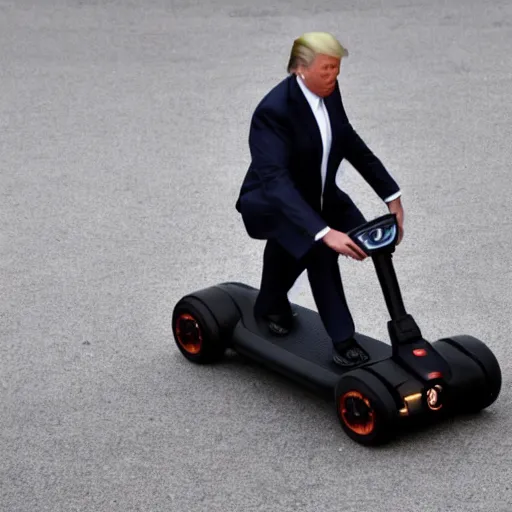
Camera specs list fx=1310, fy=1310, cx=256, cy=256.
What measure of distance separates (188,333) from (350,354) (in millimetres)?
924

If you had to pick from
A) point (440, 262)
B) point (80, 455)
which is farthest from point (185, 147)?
point (80, 455)

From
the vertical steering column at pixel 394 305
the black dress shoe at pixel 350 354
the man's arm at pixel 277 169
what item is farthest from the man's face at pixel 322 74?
the black dress shoe at pixel 350 354

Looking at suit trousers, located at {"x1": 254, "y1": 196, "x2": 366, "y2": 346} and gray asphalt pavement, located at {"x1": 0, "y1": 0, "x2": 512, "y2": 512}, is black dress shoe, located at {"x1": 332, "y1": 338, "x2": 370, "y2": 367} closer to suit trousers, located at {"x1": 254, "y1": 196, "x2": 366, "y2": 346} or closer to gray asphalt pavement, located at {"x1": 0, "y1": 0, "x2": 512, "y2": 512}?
suit trousers, located at {"x1": 254, "y1": 196, "x2": 366, "y2": 346}

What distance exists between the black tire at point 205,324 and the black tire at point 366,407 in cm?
85

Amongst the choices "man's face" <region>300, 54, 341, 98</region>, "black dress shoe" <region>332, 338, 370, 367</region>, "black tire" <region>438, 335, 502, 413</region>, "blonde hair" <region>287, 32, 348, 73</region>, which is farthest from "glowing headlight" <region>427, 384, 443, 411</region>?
"blonde hair" <region>287, 32, 348, 73</region>

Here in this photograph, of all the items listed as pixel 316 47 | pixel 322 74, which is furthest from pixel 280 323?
pixel 316 47

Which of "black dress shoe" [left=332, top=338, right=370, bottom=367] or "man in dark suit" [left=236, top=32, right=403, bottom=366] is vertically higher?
"man in dark suit" [left=236, top=32, right=403, bottom=366]

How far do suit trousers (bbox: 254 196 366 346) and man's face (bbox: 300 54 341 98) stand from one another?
0.58m

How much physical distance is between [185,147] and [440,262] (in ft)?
8.35

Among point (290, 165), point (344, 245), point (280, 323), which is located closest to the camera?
point (344, 245)

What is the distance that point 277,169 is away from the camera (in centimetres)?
531

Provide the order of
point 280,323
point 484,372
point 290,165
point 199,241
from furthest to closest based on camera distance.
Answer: point 199,241 → point 280,323 → point 290,165 → point 484,372

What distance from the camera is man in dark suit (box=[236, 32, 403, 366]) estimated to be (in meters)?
5.24

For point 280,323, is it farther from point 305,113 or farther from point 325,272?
point 305,113
